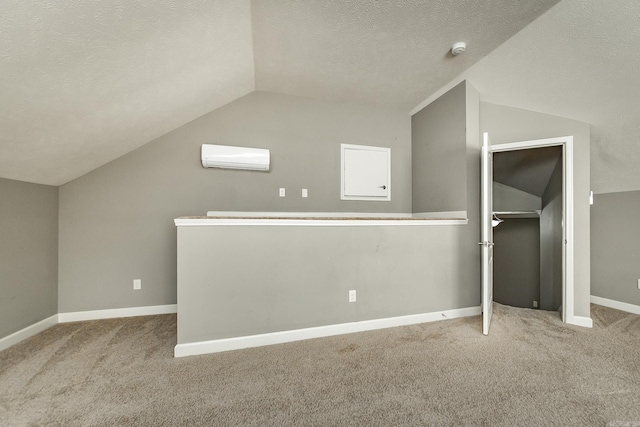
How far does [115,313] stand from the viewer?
262 centimetres

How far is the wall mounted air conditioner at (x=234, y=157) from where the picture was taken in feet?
8.96

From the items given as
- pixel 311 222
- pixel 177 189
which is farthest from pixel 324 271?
pixel 177 189

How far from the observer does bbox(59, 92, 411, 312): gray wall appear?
2574mm

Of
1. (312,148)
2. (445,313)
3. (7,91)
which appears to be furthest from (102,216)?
(445,313)

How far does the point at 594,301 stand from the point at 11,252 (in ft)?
20.3

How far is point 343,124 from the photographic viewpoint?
324 cm

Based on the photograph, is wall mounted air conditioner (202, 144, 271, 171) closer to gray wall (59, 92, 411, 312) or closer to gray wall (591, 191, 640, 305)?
→ gray wall (59, 92, 411, 312)

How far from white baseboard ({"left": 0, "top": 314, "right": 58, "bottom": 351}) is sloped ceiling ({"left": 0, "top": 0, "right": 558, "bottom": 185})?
1.32 metres

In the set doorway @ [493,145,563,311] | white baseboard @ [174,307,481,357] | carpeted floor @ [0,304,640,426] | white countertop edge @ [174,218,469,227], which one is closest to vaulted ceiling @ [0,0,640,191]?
doorway @ [493,145,563,311]

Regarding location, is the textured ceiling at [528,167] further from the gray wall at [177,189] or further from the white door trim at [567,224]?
the gray wall at [177,189]

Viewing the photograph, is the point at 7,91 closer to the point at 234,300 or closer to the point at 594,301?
the point at 234,300

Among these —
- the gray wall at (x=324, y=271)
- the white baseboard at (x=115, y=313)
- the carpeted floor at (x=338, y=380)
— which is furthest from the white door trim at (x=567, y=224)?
the white baseboard at (x=115, y=313)

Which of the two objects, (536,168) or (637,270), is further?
(536,168)

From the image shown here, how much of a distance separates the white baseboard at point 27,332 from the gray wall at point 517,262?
5.88 m
